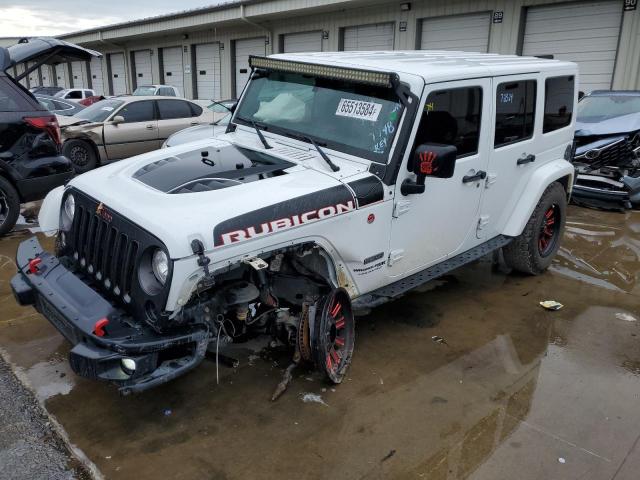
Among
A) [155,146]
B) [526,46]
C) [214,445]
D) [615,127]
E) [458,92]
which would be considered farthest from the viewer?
[526,46]

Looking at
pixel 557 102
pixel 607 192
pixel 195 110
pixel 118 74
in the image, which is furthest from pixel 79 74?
pixel 557 102

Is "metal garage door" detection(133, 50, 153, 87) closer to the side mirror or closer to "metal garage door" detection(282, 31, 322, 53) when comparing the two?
"metal garage door" detection(282, 31, 322, 53)

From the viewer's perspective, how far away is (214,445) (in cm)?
292

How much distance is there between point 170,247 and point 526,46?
1351 cm

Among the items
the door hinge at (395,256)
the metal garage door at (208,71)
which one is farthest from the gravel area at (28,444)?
the metal garage door at (208,71)

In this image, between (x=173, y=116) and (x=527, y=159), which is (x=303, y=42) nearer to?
(x=173, y=116)

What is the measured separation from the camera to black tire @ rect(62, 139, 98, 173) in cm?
1017

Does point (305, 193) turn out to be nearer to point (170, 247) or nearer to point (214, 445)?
point (170, 247)

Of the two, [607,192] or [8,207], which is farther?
[607,192]

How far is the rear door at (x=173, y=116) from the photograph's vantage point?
11242 mm

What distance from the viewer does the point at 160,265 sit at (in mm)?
2752

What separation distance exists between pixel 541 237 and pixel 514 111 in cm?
154

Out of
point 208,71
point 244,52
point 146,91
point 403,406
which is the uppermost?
point 244,52

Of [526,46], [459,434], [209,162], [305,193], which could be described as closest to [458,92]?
[305,193]
